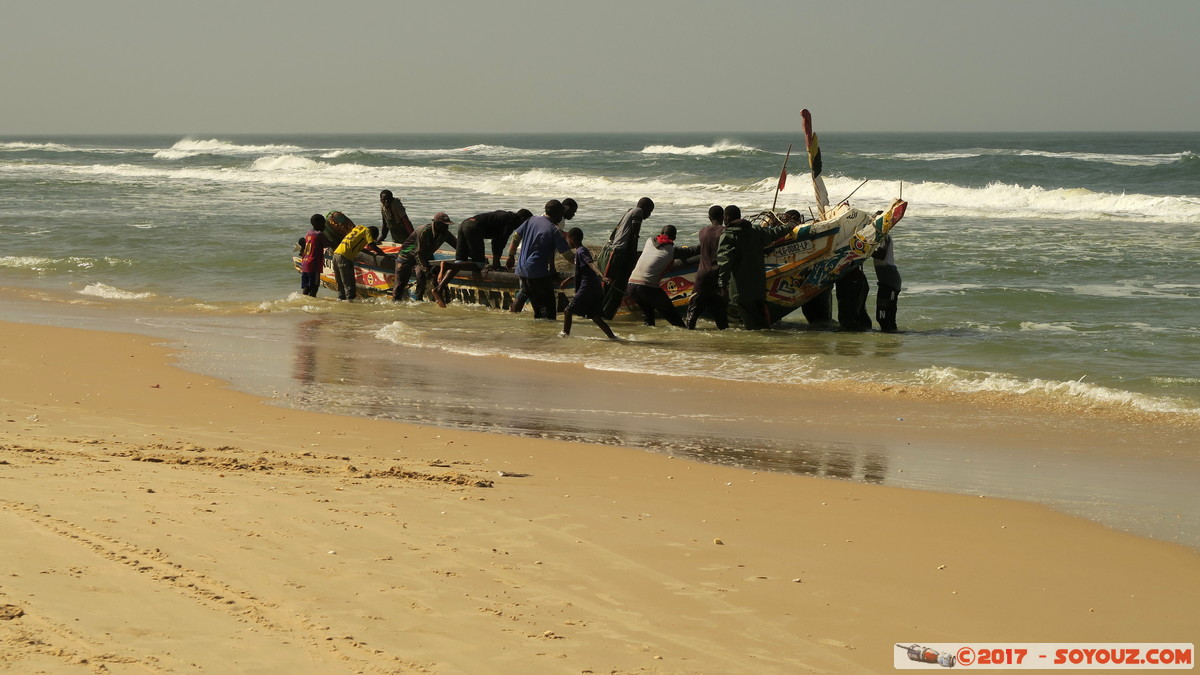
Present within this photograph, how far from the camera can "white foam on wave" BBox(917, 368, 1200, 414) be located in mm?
8938

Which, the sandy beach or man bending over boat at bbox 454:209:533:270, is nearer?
the sandy beach

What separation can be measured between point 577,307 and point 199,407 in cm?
468

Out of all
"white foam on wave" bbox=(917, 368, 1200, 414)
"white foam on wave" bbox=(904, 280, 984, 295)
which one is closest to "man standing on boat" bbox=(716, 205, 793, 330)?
"white foam on wave" bbox=(917, 368, 1200, 414)

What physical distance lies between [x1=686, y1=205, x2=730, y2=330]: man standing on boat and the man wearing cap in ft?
11.7

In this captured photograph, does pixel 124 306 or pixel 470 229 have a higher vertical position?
pixel 470 229

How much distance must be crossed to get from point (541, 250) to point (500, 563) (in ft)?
25.9

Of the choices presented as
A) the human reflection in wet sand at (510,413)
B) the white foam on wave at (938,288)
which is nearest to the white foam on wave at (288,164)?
the white foam on wave at (938,288)

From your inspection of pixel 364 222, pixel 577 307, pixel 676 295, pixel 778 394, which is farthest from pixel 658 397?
pixel 364 222

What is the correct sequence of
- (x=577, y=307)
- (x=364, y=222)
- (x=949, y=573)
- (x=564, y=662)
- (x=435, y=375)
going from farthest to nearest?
(x=364, y=222)
(x=577, y=307)
(x=435, y=375)
(x=949, y=573)
(x=564, y=662)

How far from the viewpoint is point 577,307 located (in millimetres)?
11883

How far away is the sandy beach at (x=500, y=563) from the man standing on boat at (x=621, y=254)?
5.96 metres

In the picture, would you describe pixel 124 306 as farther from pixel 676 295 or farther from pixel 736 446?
pixel 736 446

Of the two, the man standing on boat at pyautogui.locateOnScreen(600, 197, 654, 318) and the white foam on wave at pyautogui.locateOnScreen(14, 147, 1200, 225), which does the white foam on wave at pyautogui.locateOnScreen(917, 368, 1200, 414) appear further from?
the white foam on wave at pyautogui.locateOnScreen(14, 147, 1200, 225)

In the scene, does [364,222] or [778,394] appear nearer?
[778,394]
